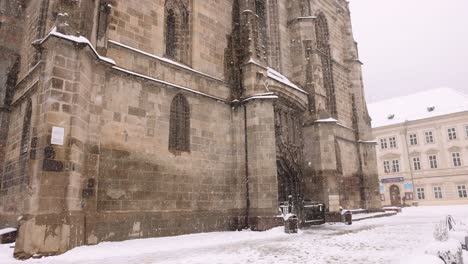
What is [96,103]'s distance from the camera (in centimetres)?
960

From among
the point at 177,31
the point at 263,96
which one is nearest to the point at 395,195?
the point at 263,96

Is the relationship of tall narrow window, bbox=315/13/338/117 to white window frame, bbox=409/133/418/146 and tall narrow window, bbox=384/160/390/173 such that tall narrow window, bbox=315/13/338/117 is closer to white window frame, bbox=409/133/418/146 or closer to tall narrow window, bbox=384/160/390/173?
white window frame, bbox=409/133/418/146

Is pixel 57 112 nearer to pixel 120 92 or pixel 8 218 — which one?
pixel 120 92

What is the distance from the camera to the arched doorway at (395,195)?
43.7 m

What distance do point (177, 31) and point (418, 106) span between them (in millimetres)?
40920

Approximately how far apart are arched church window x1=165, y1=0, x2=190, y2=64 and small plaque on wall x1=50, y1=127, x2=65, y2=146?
5.75 m

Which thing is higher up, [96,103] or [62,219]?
[96,103]

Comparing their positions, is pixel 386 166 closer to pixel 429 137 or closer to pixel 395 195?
pixel 395 195

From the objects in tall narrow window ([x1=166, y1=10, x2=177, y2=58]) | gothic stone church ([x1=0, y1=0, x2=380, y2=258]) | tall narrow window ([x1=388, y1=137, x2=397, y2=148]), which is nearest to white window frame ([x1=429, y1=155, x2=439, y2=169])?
tall narrow window ([x1=388, y1=137, x2=397, y2=148])

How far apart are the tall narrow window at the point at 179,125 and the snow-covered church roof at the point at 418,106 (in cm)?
3822

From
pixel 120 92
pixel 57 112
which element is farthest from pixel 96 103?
pixel 57 112

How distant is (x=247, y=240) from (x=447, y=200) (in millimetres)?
37834

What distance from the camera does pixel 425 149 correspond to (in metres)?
41.6

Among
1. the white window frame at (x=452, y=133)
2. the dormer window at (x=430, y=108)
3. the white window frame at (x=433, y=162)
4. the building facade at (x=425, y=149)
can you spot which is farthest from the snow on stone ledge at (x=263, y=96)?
the dormer window at (x=430, y=108)
